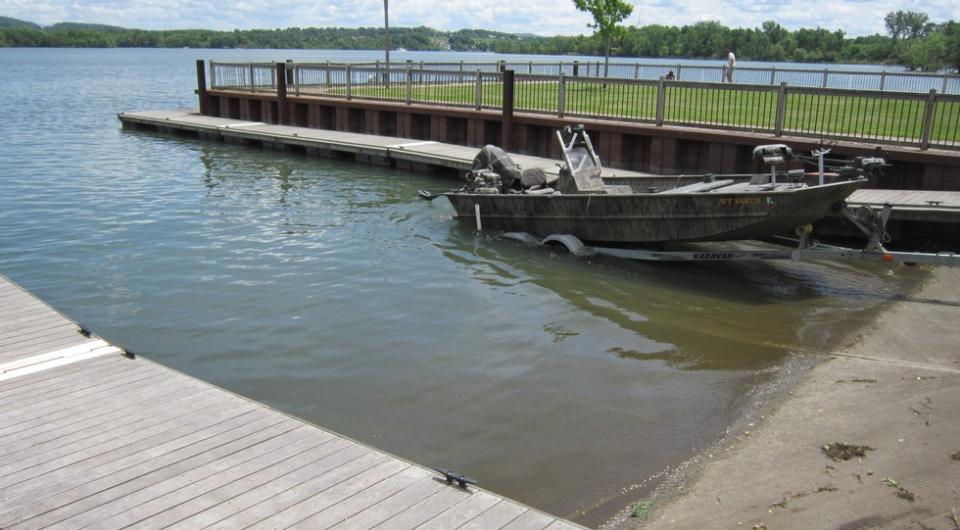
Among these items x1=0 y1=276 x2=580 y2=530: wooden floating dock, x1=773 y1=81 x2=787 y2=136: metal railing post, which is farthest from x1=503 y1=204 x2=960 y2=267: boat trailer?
x1=0 y1=276 x2=580 y2=530: wooden floating dock

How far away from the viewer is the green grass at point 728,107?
15445 mm

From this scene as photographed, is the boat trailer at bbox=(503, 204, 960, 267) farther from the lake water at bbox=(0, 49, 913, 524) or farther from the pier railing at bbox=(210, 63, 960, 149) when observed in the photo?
the pier railing at bbox=(210, 63, 960, 149)

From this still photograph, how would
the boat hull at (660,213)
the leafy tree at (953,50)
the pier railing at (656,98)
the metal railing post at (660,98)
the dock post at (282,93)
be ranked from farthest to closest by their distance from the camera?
the leafy tree at (953,50), the dock post at (282,93), the metal railing post at (660,98), the pier railing at (656,98), the boat hull at (660,213)

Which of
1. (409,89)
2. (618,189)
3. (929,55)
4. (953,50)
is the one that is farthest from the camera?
→ (929,55)

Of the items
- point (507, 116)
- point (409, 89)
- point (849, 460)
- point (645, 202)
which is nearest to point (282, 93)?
point (409, 89)

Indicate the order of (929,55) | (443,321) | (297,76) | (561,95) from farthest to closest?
(929,55) < (297,76) < (561,95) < (443,321)

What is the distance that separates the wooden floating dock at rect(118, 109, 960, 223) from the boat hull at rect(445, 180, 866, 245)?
5.32 ft

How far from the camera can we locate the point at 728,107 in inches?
678

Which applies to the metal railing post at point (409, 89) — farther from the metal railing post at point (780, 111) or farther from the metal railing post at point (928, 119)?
the metal railing post at point (928, 119)

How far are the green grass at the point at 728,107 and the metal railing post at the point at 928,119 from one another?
6.7 inches

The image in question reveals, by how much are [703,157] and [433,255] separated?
22.2 feet

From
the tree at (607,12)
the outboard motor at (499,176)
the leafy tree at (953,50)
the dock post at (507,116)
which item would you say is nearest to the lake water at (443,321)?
the outboard motor at (499,176)

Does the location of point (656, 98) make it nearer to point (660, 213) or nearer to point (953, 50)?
point (660, 213)

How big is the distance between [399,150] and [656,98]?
6.74 m
